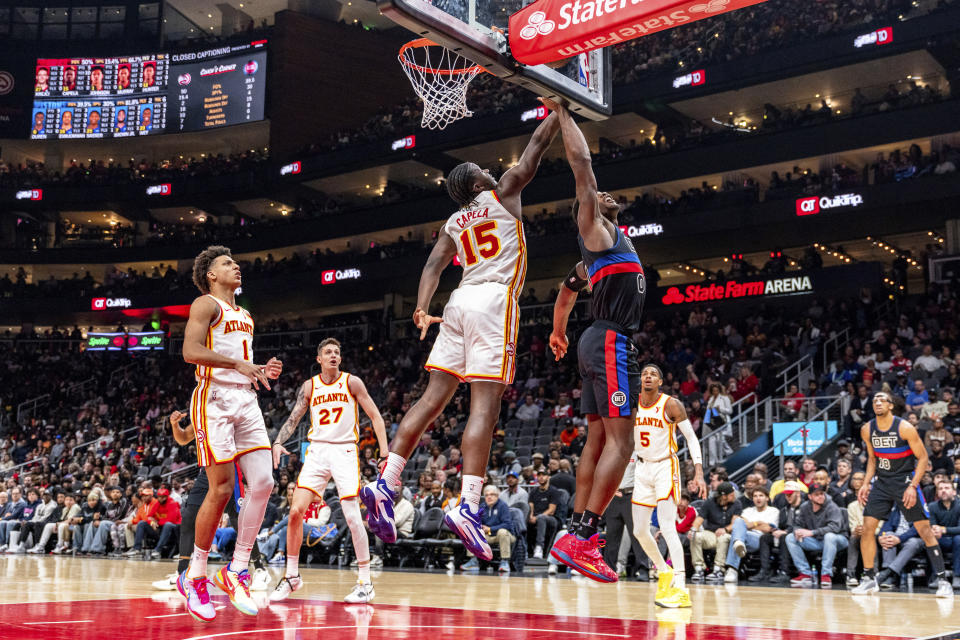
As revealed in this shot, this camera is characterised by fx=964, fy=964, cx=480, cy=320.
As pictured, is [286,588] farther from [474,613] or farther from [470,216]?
[470,216]

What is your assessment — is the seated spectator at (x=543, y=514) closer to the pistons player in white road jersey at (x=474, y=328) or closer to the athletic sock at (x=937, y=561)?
the athletic sock at (x=937, y=561)

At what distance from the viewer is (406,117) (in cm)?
3228

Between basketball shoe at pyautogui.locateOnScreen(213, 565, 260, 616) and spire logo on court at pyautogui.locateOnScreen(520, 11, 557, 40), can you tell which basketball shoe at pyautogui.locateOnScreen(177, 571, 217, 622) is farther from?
spire logo on court at pyautogui.locateOnScreen(520, 11, 557, 40)

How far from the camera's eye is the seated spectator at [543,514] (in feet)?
45.5

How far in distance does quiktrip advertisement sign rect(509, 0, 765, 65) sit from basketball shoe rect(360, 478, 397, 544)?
3.07m

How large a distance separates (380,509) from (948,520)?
8373 millimetres

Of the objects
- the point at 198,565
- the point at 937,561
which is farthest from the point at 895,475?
the point at 198,565

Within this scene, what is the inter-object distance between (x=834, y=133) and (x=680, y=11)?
61.7 feet

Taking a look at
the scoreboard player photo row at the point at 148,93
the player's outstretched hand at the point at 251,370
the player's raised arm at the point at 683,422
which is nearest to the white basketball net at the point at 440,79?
the player's outstretched hand at the point at 251,370

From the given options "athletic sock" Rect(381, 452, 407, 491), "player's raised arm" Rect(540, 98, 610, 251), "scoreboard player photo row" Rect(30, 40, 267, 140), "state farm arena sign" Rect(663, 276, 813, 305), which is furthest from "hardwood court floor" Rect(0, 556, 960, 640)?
"scoreboard player photo row" Rect(30, 40, 267, 140)

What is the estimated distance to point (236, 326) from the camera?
22.2 ft

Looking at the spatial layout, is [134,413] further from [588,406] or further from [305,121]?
[588,406]

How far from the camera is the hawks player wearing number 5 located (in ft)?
31.6

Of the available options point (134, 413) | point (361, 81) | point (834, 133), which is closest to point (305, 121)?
point (361, 81)
